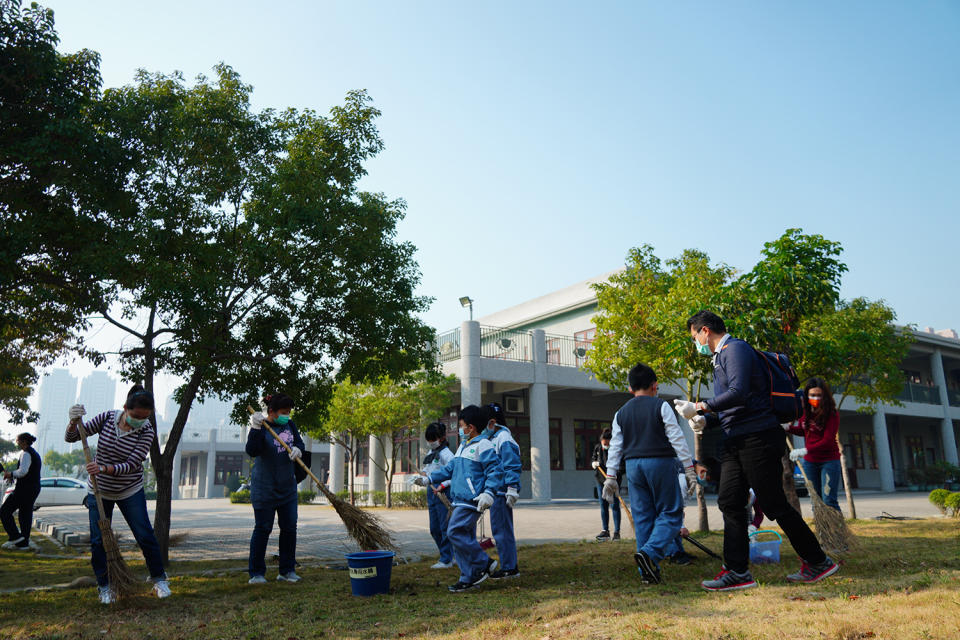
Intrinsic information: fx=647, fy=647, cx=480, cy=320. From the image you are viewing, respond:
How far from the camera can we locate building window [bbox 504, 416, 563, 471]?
27.4m

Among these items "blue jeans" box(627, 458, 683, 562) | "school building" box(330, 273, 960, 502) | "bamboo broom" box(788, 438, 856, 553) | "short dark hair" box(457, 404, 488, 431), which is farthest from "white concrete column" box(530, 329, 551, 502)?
"blue jeans" box(627, 458, 683, 562)

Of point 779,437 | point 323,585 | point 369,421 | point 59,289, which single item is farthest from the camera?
point 369,421

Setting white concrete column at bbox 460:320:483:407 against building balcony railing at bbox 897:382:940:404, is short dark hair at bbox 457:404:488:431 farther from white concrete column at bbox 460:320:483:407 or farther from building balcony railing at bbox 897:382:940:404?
building balcony railing at bbox 897:382:940:404

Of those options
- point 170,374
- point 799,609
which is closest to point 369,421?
point 170,374

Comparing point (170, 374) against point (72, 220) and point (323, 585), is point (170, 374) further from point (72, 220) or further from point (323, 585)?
point (323, 585)

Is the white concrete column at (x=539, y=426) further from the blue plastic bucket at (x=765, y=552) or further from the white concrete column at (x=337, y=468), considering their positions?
the blue plastic bucket at (x=765, y=552)

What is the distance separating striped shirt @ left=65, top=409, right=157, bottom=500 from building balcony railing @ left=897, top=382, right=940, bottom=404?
119 feet

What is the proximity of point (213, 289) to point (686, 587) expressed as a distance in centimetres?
607

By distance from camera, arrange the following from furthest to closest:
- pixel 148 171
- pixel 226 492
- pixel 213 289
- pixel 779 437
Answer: pixel 226 492 → pixel 148 171 → pixel 213 289 → pixel 779 437

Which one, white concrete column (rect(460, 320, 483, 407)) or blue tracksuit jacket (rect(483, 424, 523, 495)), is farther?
white concrete column (rect(460, 320, 483, 407))

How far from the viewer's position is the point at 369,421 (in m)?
22.4

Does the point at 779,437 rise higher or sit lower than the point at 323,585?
higher

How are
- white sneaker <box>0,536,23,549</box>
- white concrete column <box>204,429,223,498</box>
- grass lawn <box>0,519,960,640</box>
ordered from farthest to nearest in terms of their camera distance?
white concrete column <box>204,429,223,498</box> → white sneaker <box>0,536,23,549</box> → grass lawn <box>0,519,960,640</box>

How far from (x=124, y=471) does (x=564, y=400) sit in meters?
24.8
